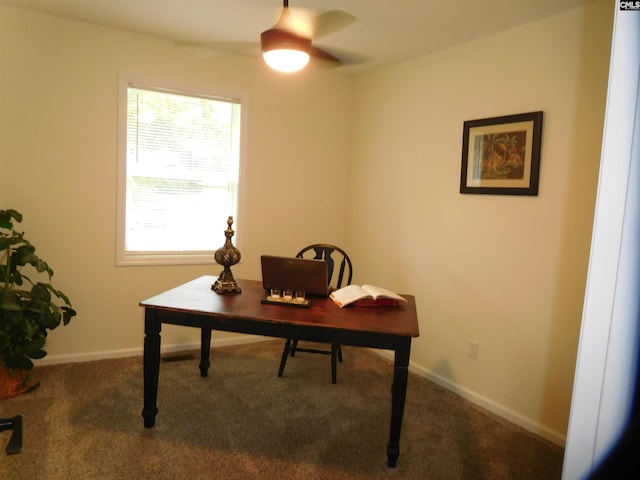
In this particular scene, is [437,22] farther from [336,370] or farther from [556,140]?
[336,370]

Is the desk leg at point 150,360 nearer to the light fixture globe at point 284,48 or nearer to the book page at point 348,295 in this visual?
the book page at point 348,295

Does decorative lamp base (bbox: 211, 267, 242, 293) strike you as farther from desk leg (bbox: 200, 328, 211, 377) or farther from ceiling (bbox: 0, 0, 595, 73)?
ceiling (bbox: 0, 0, 595, 73)

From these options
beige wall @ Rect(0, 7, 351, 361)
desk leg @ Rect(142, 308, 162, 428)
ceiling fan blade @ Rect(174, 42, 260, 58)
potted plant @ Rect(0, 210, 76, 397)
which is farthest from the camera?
ceiling fan blade @ Rect(174, 42, 260, 58)

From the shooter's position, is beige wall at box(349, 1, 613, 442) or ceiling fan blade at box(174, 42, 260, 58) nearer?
beige wall at box(349, 1, 613, 442)

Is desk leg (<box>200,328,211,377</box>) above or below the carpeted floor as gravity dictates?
above

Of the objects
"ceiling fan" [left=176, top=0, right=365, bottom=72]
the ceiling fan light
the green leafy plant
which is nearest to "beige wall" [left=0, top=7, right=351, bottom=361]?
"ceiling fan" [left=176, top=0, right=365, bottom=72]

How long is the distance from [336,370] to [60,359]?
1946 mm

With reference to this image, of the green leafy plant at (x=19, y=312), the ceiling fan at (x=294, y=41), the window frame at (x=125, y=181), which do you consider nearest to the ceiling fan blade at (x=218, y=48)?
the ceiling fan at (x=294, y=41)

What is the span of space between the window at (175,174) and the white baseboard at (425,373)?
2.24ft

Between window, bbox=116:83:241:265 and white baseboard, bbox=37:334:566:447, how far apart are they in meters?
0.68

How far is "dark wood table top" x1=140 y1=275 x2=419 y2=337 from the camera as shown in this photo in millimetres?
1899

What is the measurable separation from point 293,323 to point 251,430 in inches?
31.2

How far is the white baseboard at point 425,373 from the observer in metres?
2.39

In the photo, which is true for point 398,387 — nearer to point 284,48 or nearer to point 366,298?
point 366,298
